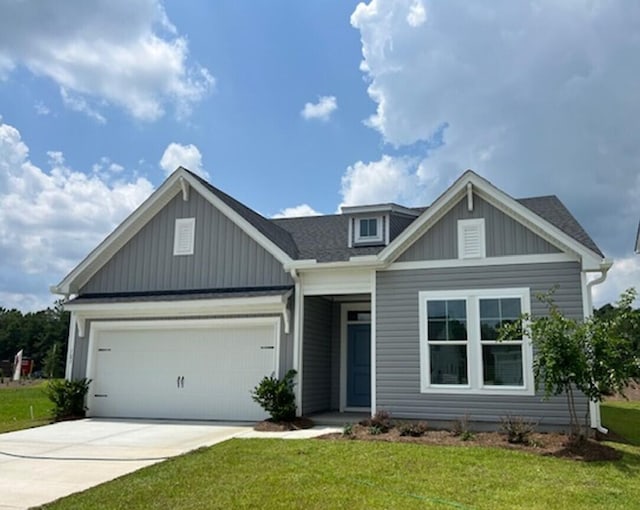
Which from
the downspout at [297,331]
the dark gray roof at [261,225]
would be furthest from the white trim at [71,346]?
the downspout at [297,331]

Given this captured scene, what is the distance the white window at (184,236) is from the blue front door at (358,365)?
4.43m

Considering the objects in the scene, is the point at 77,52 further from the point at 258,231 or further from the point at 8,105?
the point at 258,231

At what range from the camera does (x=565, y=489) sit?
655 cm

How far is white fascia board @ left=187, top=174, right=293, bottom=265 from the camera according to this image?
13.0 m

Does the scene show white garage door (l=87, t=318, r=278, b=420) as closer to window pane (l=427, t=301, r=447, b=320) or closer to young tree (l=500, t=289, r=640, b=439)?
window pane (l=427, t=301, r=447, b=320)

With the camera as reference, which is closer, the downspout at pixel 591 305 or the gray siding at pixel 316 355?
the downspout at pixel 591 305

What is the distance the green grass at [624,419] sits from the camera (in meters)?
11.2

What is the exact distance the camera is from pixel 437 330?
11.4 m

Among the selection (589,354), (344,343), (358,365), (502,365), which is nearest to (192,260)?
(344,343)

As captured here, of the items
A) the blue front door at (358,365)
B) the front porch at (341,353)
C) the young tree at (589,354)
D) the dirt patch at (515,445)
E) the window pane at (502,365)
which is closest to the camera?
the dirt patch at (515,445)

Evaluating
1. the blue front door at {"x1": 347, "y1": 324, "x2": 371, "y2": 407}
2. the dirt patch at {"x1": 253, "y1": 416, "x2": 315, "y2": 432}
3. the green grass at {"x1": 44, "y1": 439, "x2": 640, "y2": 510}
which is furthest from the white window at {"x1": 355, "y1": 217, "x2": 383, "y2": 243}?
the green grass at {"x1": 44, "y1": 439, "x2": 640, "y2": 510}

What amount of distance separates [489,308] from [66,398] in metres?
9.71

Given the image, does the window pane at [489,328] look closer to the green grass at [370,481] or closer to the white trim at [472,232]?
the white trim at [472,232]

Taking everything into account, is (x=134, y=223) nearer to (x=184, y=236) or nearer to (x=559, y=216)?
(x=184, y=236)
